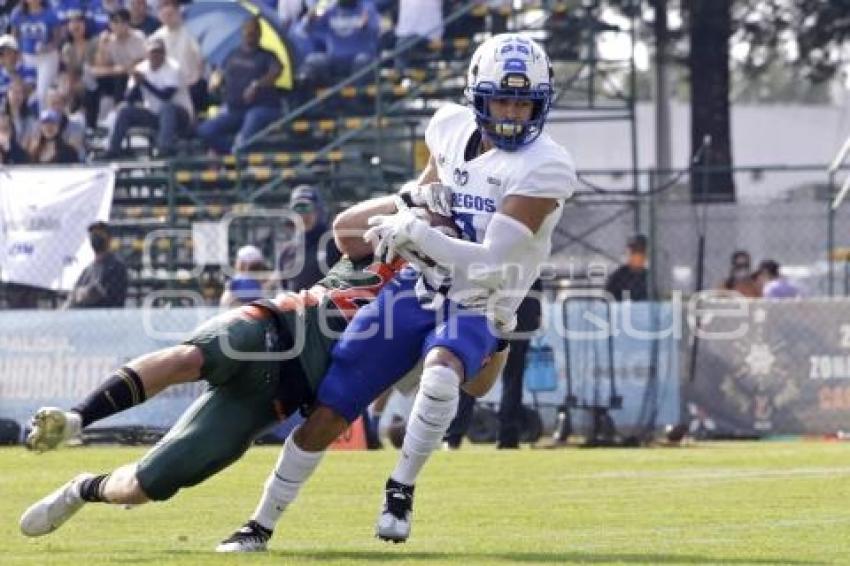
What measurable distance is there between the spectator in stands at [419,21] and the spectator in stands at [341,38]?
26 cm

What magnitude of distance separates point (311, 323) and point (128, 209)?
49.4 ft

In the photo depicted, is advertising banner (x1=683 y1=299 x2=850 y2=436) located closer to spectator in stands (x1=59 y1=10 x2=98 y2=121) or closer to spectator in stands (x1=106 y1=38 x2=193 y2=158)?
spectator in stands (x1=106 y1=38 x2=193 y2=158)

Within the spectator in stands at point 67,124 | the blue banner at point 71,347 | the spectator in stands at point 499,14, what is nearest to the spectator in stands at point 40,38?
the spectator in stands at point 67,124

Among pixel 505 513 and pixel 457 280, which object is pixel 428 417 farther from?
pixel 505 513

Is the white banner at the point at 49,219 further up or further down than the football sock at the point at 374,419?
further up

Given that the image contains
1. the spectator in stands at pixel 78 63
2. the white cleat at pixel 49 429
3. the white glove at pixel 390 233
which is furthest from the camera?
the spectator in stands at pixel 78 63

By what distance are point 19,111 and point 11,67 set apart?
2.44 feet

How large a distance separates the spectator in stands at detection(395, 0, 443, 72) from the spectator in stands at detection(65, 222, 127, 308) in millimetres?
5116

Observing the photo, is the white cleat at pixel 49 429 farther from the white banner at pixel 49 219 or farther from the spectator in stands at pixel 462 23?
the spectator in stands at pixel 462 23

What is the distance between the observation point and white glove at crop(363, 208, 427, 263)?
8234 millimetres

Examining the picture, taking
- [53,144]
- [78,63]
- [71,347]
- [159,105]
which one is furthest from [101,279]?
[78,63]

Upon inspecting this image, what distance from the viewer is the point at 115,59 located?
79.6 ft

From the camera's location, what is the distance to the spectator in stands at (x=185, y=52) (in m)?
23.7

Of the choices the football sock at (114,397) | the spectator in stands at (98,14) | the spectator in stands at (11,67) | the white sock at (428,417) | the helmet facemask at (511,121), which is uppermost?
the spectator in stands at (98,14)
